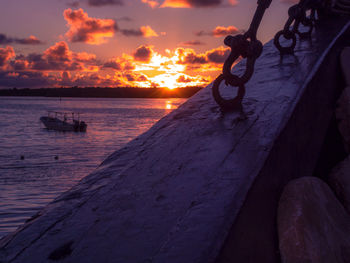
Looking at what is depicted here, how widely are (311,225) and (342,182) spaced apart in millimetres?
710

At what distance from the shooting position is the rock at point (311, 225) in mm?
1256

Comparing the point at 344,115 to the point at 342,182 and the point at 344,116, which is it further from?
the point at 342,182

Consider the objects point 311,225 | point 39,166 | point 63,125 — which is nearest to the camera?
point 311,225

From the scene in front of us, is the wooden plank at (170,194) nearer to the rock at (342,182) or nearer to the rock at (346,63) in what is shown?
the rock at (342,182)

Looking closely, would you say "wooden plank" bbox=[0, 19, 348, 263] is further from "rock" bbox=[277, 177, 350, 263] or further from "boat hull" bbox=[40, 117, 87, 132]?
"boat hull" bbox=[40, 117, 87, 132]

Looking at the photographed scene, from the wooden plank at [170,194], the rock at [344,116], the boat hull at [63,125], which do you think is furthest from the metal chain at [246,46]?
the boat hull at [63,125]

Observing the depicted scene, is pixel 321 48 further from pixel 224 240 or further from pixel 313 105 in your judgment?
pixel 224 240

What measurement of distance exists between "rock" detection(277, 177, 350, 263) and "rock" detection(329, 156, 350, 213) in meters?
0.26

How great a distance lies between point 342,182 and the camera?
1913 mm

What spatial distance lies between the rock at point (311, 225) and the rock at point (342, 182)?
0.26m

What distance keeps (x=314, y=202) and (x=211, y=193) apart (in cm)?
47

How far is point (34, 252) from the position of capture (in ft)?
3.82

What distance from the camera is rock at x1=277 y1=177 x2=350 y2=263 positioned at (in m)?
1.26

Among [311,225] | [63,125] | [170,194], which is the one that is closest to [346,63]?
[311,225]
